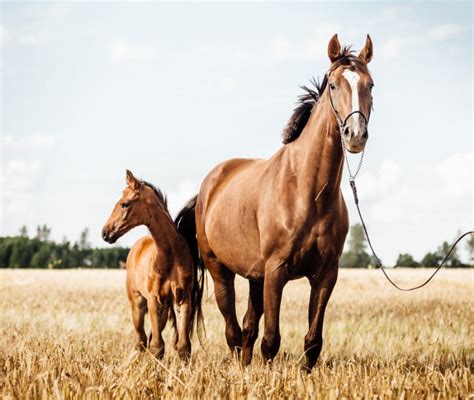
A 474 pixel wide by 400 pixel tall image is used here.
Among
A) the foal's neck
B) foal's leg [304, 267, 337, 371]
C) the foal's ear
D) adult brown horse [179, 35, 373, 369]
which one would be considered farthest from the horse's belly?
the foal's ear

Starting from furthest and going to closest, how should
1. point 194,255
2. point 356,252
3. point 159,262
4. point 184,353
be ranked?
point 356,252
point 194,255
point 159,262
point 184,353

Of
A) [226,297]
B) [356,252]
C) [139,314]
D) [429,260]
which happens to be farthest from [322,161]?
[356,252]

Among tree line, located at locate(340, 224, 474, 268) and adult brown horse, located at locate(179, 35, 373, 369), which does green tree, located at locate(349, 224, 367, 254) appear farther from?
adult brown horse, located at locate(179, 35, 373, 369)

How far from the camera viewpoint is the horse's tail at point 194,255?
891 centimetres

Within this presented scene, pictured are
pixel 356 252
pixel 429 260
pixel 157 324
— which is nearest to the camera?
pixel 157 324

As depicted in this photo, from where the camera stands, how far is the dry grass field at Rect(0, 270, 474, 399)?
4.80m

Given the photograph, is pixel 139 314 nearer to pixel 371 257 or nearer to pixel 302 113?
pixel 302 113

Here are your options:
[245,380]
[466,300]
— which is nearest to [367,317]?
[466,300]

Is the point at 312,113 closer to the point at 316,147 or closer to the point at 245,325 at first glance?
the point at 316,147

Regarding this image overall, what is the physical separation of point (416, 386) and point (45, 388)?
8.50 ft

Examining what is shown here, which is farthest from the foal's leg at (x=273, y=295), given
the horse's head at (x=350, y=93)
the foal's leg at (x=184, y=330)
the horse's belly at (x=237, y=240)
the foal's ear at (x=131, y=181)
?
the foal's ear at (x=131, y=181)

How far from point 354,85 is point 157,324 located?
13.6ft

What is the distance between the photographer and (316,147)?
606 centimetres

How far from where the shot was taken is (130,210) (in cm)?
876
